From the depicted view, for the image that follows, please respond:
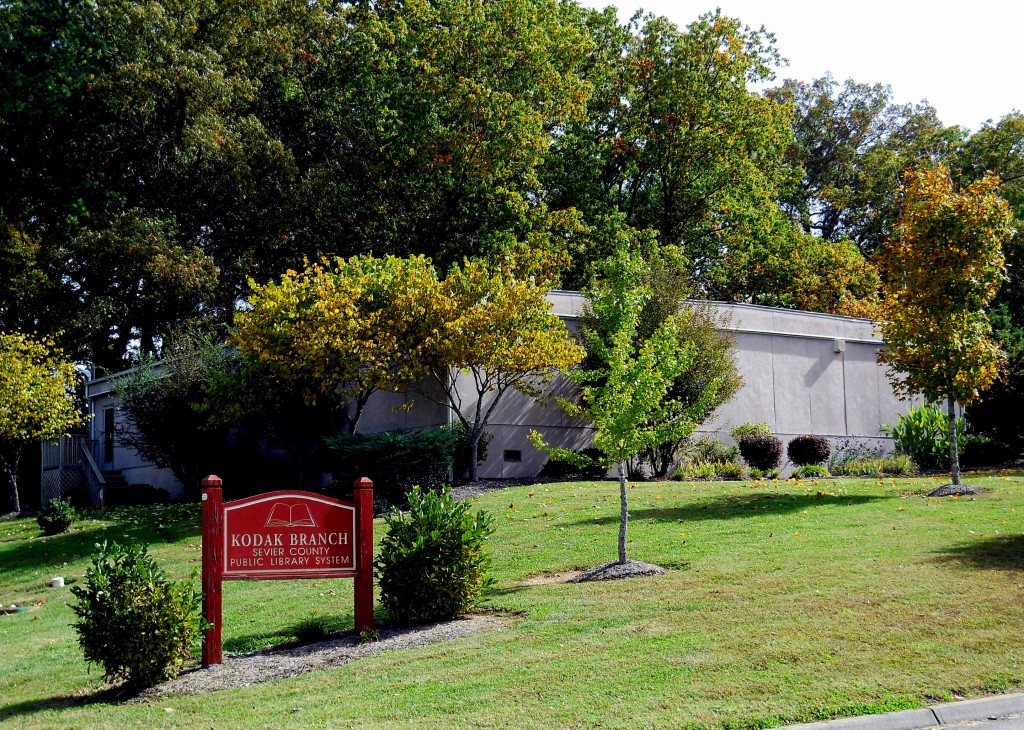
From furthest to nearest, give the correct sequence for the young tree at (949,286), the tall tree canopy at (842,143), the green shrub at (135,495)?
the tall tree canopy at (842,143), the green shrub at (135,495), the young tree at (949,286)

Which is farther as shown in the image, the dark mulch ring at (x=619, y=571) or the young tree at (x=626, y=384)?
the young tree at (x=626, y=384)

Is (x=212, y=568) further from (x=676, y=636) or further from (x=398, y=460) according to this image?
(x=398, y=460)

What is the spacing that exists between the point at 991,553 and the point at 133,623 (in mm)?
9732

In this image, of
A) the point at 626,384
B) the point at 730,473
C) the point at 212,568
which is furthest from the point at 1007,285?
the point at 212,568

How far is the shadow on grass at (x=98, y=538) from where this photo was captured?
20.5 metres

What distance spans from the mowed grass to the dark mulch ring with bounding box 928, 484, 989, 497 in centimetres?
108

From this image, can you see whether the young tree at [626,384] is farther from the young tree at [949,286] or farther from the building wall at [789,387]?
the building wall at [789,387]

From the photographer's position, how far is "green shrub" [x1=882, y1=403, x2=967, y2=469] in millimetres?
25109

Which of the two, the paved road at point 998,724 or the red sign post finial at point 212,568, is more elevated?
the red sign post finial at point 212,568

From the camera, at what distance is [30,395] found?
95.9 ft

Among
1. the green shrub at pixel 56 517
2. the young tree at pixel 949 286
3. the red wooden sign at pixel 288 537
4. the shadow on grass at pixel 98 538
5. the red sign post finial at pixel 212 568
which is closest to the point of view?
the red sign post finial at pixel 212 568

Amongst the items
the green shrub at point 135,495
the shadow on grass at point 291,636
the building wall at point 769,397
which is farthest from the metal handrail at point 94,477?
the shadow on grass at point 291,636

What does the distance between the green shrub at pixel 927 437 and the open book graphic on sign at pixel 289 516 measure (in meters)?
18.4

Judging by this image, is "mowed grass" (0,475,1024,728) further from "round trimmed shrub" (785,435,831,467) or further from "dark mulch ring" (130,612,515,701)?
"round trimmed shrub" (785,435,831,467)
